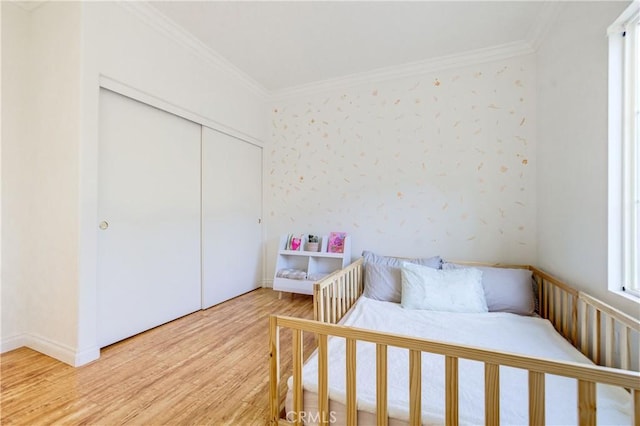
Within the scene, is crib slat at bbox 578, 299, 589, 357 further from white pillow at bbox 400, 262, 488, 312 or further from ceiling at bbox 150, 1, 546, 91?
ceiling at bbox 150, 1, 546, 91

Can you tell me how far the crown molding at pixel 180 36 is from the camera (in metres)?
2.00

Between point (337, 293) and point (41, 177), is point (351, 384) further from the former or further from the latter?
point (41, 177)

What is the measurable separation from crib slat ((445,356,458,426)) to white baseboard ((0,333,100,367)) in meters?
2.07

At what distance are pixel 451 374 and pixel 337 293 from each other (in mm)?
1188

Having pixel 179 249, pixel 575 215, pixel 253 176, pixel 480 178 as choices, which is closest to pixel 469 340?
pixel 575 215

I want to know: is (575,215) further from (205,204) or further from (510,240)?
(205,204)

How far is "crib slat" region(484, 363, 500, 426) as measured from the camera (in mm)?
821

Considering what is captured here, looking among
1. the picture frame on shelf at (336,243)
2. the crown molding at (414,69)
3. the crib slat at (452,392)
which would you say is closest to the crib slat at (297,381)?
the crib slat at (452,392)

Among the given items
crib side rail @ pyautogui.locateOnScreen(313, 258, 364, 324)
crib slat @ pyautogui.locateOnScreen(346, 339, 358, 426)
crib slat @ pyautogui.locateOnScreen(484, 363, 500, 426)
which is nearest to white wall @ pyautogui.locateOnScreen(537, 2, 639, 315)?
crib slat @ pyautogui.locateOnScreen(484, 363, 500, 426)

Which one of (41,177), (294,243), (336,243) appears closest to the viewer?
(41,177)

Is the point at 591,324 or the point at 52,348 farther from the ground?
the point at 591,324

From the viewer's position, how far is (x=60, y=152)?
1.80 metres

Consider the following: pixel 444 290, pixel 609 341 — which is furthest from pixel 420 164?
pixel 609 341

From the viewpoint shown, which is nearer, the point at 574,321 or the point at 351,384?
the point at 351,384
